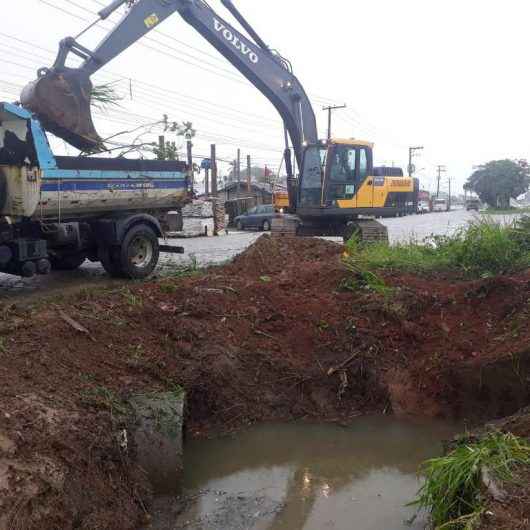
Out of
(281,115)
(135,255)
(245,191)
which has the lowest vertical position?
(135,255)

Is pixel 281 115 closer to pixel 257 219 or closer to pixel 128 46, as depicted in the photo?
pixel 128 46

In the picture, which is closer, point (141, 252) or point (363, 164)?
point (141, 252)

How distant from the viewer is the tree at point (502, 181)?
207ft

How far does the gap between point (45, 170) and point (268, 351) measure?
4.62 m

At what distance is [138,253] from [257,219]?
64.5ft

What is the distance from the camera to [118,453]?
4.36m

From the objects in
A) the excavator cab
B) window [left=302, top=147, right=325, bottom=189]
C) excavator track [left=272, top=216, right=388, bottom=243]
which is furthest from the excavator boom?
excavator track [left=272, top=216, right=388, bottom=243]

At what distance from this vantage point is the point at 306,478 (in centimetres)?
489

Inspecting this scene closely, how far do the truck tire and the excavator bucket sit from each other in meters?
1.71

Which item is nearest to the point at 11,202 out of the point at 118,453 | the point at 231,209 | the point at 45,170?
the point at 45,170

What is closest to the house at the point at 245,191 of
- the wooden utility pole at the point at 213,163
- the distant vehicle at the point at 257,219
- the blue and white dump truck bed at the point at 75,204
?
the distant vehicle at the point at 257,219

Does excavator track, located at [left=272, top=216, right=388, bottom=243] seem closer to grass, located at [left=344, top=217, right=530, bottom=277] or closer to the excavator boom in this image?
the excavator boom

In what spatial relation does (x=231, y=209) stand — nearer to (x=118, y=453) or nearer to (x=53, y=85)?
(x=53, y=85)

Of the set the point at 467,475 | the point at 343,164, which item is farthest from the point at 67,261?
the point at 467,475
